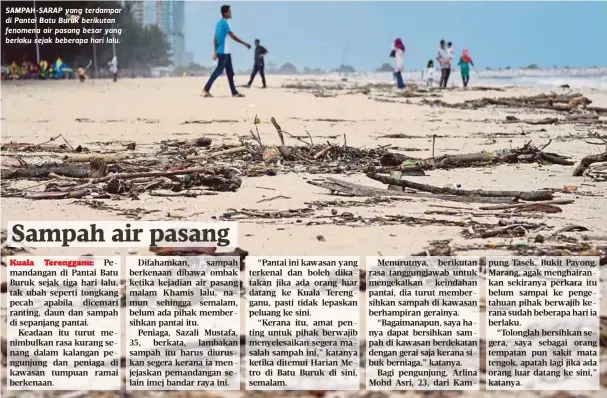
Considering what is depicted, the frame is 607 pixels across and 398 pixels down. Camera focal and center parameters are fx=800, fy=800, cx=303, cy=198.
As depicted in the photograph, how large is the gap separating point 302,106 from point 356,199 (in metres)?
9.47

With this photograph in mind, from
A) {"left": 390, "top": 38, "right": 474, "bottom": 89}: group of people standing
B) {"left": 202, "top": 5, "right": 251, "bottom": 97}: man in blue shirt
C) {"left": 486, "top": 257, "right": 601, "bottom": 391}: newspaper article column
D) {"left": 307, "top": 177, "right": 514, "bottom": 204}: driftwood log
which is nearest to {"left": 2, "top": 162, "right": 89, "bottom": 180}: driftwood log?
{"left": 307, "top": 177, "right": 514, "bottom": 204}: driftwood log

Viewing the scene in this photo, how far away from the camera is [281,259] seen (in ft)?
11.2

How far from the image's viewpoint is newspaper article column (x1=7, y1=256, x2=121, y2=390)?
2.46 m

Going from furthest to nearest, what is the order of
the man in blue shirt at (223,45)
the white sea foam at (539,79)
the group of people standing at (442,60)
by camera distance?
the white sea foam at (539,79) → the group of people standing at (442,60) → the man in blue shirt at (223,45)

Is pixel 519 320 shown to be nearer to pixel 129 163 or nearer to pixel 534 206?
pixel 534 206

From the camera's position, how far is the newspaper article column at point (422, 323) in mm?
2438

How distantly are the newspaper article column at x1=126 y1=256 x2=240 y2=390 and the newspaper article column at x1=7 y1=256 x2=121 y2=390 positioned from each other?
3.0 inches

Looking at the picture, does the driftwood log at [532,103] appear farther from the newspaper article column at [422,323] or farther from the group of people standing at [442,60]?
the newspaper article column at [422,323]

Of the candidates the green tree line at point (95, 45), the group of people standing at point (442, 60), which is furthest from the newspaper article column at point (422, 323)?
the group of people standing at point (442, 60)

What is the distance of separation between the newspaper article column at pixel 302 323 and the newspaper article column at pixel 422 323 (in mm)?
72

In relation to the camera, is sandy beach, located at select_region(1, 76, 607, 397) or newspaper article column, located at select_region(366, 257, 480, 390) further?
sandy beach, located at select_region(1, 76, 607, 397)

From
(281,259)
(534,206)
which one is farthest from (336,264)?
(534,206)

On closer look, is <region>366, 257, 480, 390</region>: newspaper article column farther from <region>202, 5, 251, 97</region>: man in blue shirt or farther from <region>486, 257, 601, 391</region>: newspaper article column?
<region>202, 5, 251, 97</region>: man in blue shirt

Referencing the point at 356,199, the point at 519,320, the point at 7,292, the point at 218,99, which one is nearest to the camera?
the point at 519,320
